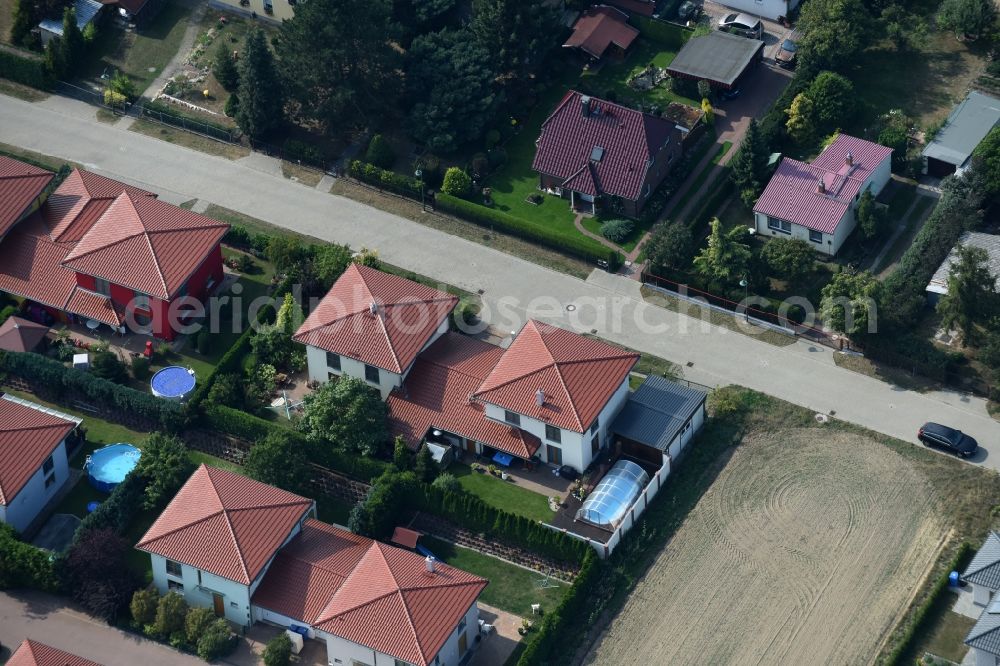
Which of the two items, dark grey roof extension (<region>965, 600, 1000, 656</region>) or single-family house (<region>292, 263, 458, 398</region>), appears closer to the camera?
dark grey roof extension (<region>965, 600, 1000, 656</region>)

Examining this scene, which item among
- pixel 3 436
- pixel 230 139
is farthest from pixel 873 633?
pixel 230 139

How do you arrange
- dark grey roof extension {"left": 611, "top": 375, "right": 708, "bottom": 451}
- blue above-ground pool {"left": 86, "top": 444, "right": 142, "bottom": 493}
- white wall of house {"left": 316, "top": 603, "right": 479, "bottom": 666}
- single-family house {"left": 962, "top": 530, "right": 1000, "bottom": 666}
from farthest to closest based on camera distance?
1. dark grey roof extension {"left": 611, "top": 375, "right": 708, "bottom": 451}
2. blue above-ground pool {"left": 86, "top": 444, "right": 142, "bottom": 493}
3. white wall of house {"left": 316, "top": 603, "right": 479, "bottom": 666}
4. single-family house {"left": 962, "top": 530, "right": 1000, "bottom": 666}

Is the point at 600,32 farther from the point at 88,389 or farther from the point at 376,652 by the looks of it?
the point at 376,652

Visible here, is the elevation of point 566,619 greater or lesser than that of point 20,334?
greater

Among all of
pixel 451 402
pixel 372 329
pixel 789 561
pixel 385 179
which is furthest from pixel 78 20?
pixel 789 561

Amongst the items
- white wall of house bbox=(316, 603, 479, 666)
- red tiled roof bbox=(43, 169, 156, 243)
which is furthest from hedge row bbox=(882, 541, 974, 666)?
red tiled roof bbox=(43, 169, 156, 243)

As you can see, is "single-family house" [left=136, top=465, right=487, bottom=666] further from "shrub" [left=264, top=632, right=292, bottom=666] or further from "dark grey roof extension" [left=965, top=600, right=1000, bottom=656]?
"dark grey roof extension" [left=965, top=600, right=1000, bottom=656]

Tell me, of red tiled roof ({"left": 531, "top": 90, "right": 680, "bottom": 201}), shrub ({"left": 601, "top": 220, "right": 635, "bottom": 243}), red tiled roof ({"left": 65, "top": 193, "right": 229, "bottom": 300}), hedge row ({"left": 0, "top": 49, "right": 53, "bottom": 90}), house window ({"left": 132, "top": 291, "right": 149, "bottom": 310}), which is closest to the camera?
red tiled roof ({"left": 65, "top": 193, "right": 229, "bottom": 300})
